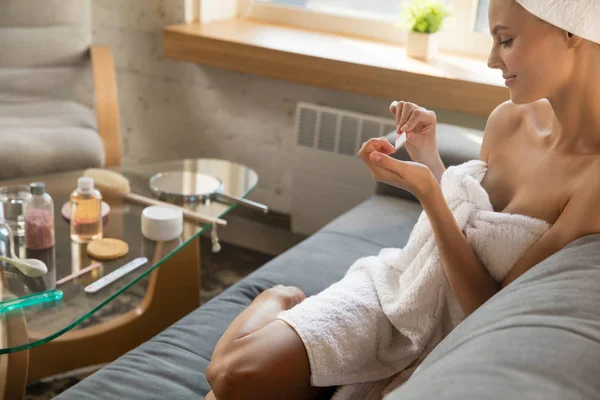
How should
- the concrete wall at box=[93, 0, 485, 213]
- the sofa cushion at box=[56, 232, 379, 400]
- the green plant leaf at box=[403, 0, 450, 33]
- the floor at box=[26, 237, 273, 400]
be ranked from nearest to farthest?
the sofa cushion at box=[56, 232, 379, 400]
the floor at box=[26, 237, 273, 400]
the green plant leaf at box=[403, 0, 450, 33]
the concrete wall at box=[93, 0, 485, 213]

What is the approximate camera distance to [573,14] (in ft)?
3.47

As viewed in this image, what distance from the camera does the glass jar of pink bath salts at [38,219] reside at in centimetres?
158

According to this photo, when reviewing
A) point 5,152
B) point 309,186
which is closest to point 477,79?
point 309,186

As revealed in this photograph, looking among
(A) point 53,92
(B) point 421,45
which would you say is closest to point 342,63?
(B) point 421,45

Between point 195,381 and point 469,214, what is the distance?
59cm

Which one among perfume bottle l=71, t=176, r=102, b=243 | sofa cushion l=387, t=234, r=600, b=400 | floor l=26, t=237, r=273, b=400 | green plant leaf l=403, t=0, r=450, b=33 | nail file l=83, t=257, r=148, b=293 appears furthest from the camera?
green plant leaf l=403, t=0, r=450, b=33

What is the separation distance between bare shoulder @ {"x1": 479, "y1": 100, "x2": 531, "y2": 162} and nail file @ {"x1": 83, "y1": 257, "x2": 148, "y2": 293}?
2.50 feet

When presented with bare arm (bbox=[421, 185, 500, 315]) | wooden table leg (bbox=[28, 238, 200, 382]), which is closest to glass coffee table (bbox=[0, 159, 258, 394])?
wooden table leg (bbox=[28, 238, 200, 382])

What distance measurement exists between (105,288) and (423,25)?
1.47 m

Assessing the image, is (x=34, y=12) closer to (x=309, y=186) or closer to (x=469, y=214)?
(x=309, y=186)

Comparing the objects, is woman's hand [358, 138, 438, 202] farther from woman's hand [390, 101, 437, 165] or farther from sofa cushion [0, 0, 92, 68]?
sofa cushion [0, 0, 92, 68]

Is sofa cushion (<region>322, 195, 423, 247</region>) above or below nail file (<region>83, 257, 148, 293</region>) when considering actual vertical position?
below

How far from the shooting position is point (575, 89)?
3.87 ft

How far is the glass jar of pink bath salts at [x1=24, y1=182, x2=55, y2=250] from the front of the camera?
5.20 feet
